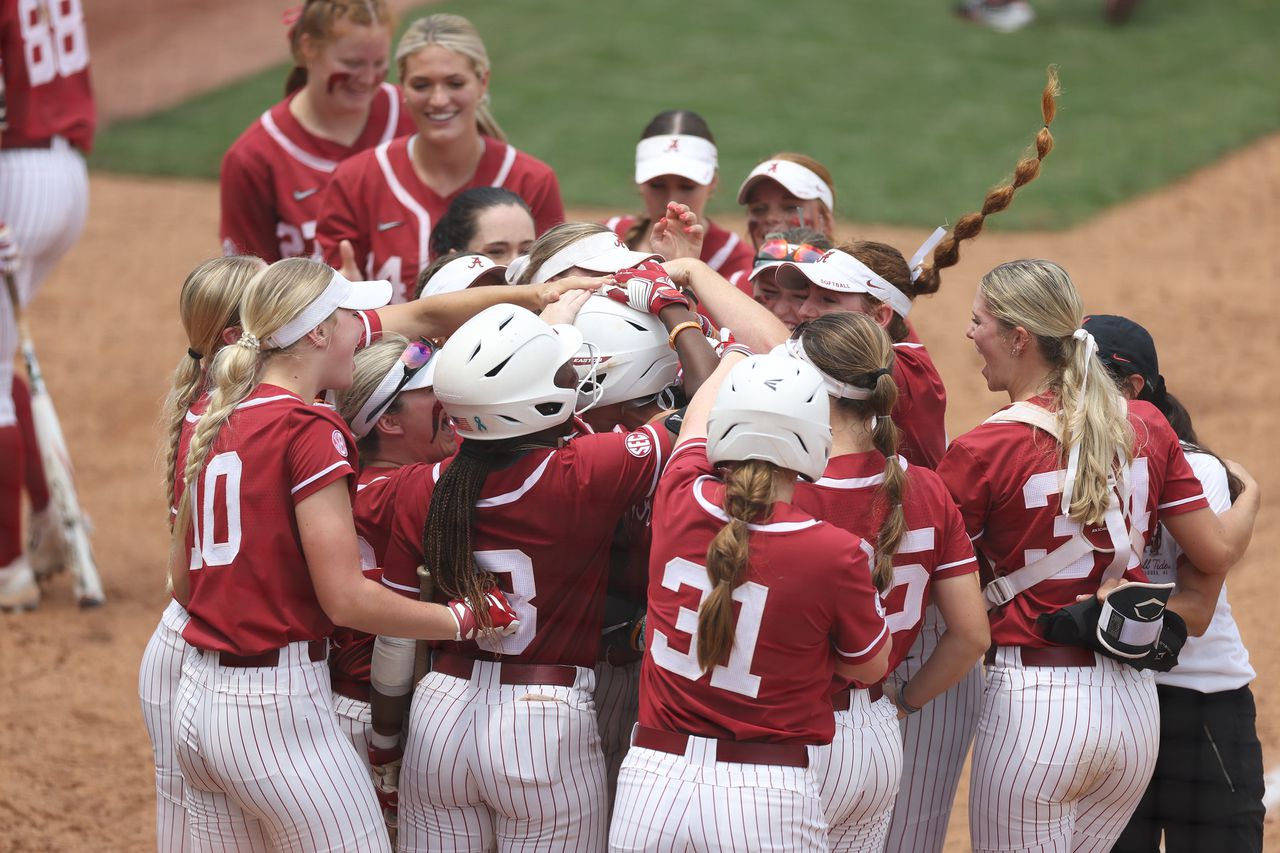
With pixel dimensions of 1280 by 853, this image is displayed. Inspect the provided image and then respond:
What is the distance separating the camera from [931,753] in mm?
3678

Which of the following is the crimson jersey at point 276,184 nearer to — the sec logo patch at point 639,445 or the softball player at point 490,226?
the softball player at point 490,226

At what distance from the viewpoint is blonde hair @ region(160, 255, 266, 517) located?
11.0ft

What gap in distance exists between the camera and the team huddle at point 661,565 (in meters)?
2.92

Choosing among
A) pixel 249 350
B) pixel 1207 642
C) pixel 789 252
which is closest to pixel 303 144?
pixel 789 252

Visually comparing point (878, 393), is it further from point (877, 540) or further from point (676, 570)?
point (676, 570)

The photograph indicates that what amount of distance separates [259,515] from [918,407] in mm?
1628

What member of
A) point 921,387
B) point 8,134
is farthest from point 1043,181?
point 921,387

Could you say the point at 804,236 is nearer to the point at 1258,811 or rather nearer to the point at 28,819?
the point at 1258,811

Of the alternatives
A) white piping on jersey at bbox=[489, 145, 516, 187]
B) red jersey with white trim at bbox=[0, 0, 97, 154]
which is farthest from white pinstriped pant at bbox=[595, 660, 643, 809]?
red jersey with white trim at bbox=[0, 0, 97, 154]

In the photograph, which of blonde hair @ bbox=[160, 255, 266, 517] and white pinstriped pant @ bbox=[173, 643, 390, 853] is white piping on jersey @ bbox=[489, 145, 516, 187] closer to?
blonde hair @ bbox=[160, 255, 266, 517]

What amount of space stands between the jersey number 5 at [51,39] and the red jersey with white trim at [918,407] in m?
4.22

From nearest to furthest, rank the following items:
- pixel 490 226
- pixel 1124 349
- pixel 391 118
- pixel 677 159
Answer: pixel 1124 349, pixel 490 226, pixel 677 159, pixel 391 118

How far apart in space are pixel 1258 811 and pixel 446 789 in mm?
2103

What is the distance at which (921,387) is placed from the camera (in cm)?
368
